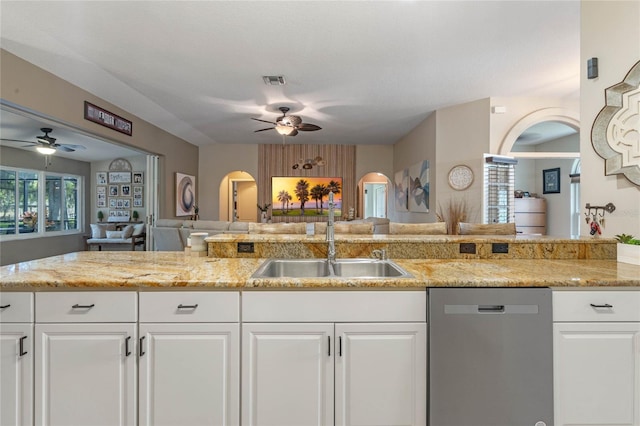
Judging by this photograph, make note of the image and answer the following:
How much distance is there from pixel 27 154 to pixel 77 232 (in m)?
1.97

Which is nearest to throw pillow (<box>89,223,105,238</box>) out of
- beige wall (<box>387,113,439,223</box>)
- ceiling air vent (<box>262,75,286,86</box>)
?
ceiling air vent (<box>262,75,286,86</box>)

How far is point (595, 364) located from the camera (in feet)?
4.68

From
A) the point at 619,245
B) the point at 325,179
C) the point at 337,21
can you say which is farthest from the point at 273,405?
the point at 325,179

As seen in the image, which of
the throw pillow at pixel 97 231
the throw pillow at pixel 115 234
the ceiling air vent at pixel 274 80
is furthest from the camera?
the throw pillow at pixel 97 231

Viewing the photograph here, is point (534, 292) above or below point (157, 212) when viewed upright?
below

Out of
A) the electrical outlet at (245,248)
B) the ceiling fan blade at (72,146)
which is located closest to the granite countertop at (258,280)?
the electrical outlet at (245,248)

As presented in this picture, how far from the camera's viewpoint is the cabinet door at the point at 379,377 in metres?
1.43

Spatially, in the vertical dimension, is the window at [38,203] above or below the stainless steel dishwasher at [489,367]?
above

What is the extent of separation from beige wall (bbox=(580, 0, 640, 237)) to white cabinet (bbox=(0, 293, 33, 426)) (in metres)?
3.32

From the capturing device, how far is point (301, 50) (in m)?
3.03

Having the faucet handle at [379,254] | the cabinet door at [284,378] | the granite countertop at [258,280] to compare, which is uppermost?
the faucet handle at [379,254]

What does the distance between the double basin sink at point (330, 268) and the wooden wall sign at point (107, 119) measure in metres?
3.40

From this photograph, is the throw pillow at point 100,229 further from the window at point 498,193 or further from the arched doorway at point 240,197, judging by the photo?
the window at point 498,193

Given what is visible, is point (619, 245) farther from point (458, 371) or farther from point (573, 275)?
point (458, 371)
